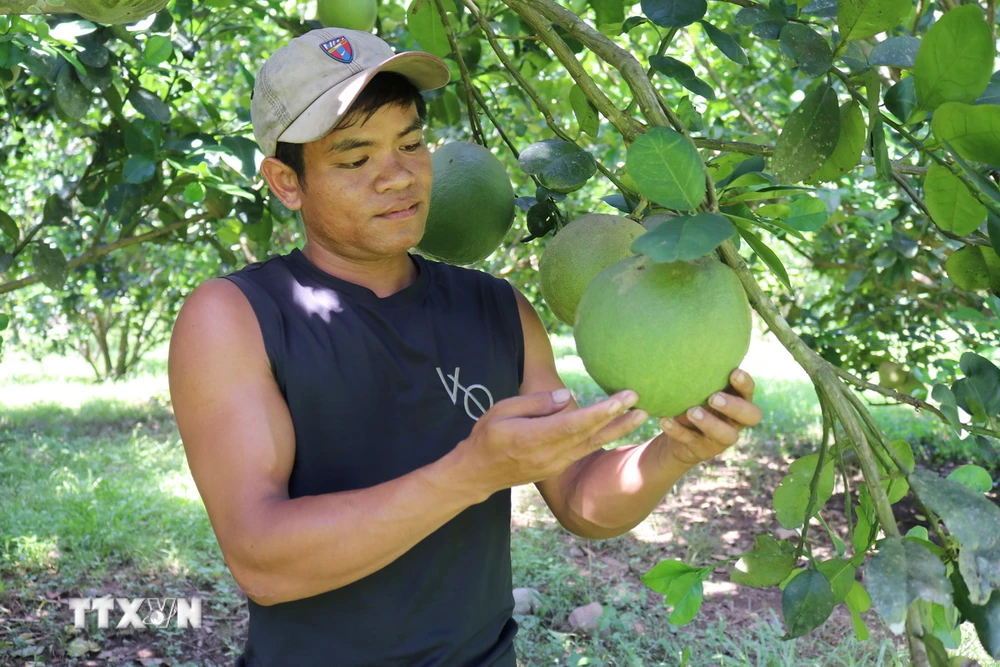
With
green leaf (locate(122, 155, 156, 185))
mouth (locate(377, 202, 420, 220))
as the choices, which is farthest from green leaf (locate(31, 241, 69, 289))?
mouth (locate(377, 202, 420, 220))

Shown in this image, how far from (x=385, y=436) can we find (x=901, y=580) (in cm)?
83

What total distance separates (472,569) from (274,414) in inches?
16.5

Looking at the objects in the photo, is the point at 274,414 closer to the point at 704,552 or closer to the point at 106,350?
the point at 704,552

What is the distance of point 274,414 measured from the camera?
1.29 meters

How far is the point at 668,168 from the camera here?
2.94 ft

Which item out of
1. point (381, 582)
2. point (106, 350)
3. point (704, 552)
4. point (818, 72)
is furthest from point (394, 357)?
point (106, 350)

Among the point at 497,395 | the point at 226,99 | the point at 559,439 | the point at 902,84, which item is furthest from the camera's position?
the point at 226,99

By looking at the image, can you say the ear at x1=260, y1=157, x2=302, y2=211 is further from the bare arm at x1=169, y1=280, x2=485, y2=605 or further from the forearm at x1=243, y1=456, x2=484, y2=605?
the forearm at x1=243, y1=456, x2=484, y2=605

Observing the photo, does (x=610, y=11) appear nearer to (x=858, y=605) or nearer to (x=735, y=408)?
(x=735, y=408)

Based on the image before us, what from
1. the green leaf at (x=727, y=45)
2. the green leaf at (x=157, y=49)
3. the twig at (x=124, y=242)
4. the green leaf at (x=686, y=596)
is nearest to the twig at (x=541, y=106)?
the green leaf at (x=727, y=45)

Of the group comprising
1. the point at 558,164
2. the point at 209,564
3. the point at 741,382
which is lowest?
the point at 209,564

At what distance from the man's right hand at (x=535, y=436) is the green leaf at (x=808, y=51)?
46 cm

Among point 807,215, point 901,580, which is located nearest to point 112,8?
point 807,215

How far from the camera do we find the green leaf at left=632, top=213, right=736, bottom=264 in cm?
81
